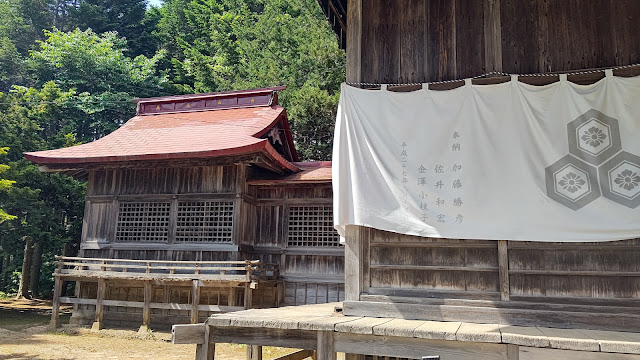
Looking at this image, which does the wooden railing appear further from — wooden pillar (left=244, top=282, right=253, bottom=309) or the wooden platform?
the wooden platform

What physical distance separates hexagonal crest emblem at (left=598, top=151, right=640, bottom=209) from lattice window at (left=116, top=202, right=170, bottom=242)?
11.8 metres

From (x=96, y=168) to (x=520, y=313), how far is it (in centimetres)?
1306

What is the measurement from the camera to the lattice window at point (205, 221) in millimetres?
13281

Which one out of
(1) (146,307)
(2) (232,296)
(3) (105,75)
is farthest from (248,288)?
(3) (105,75)

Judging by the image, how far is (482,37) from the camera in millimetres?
5875

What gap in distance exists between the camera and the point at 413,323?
5059 millimetres

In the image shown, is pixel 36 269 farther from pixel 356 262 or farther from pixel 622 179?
pixel 622 179

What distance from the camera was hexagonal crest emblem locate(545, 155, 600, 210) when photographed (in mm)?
5152

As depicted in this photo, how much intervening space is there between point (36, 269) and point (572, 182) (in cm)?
2438

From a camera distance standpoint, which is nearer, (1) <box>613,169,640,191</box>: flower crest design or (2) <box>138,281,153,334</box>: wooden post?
(1) <box>613,169,640,191</box>: flower crest design

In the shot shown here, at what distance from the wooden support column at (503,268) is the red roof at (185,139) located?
7887 millimetres

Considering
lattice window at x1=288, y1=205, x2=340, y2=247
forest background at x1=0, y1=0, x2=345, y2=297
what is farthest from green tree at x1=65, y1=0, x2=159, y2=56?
lattice window at x1=288, y1=205, x2=340, y2=247

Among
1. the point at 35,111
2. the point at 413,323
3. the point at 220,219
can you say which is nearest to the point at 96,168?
the point at 220,219

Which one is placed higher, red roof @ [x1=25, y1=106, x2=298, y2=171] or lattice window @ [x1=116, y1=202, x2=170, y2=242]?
red roof @ [x1=25, y1=106, x2=298, y2=171]
